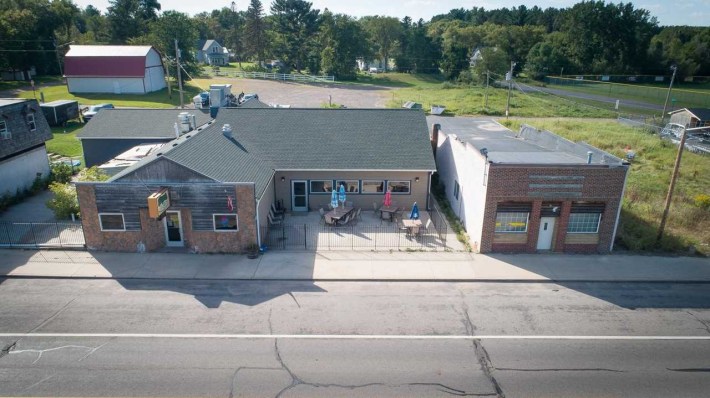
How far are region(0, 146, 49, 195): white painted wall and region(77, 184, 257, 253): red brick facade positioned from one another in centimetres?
1020

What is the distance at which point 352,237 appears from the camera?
21.3 metres

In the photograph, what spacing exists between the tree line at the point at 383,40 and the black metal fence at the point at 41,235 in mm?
53526

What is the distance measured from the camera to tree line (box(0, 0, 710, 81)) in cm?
7150

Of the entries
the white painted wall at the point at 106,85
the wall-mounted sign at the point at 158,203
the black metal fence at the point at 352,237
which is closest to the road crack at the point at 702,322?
the black metal fence at the point at 352,237

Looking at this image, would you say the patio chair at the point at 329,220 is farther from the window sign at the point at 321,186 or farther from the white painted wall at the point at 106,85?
the white painted wall at the point at 106,85

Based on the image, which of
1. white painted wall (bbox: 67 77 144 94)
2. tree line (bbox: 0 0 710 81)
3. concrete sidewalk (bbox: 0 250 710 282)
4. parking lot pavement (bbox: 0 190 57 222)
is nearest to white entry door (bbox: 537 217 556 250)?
concrete sidewalk (bbox: 0 250 710 282)

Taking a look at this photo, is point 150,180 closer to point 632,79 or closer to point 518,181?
point 518,181

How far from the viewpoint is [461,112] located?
184 feet

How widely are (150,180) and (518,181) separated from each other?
51.5 ft

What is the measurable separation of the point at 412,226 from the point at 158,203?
440 inches

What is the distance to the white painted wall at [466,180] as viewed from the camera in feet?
65.7

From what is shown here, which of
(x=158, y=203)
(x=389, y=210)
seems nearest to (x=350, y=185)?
(x=389, y=210)

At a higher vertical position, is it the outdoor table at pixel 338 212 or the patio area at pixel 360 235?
the outdoor table at pixel 338 212

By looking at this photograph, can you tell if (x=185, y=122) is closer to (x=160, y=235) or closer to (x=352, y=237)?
(x=160, y=235)
